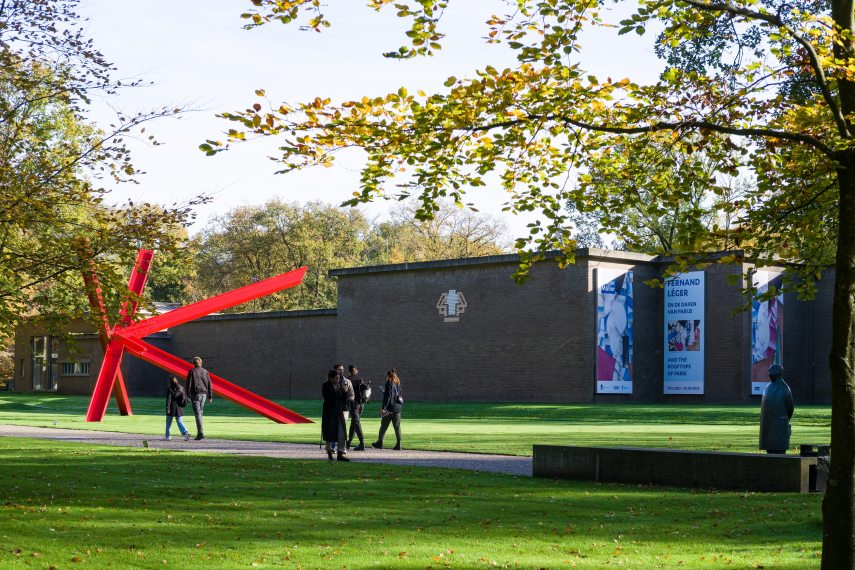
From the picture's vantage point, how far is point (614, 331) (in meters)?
46.3

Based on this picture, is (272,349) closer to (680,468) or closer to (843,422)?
(680,468)

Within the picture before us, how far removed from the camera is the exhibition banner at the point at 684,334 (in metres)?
46.2

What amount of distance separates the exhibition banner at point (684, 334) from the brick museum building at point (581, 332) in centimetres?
5

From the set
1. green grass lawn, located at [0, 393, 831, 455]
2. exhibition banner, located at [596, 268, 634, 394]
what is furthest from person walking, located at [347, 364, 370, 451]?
exhibition banner, located at [596, 268, 634, 394]

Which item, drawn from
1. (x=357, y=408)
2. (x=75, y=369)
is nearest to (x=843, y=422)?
(x=357, y=408)

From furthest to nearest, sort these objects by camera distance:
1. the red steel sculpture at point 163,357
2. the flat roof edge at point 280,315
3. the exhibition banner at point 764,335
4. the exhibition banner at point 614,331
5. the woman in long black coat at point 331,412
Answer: the flat roof edge at point 280,315 < the exhibition banner at point 614,331 < the exhibition banner at point 764,335 < the red steel sculpture at point 163,357 < the woman in long black coat at point 331,412

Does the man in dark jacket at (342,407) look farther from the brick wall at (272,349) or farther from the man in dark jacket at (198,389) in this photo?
the brick wall at (272,349)

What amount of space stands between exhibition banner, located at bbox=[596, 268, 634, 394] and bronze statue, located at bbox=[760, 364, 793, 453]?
29.2m

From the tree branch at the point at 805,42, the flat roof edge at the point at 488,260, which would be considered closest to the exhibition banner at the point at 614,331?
the flat roof edge at the point at 488,260

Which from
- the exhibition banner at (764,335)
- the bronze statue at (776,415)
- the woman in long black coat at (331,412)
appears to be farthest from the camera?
the exhibition banner at (764,335)

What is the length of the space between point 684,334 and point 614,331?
316 cm

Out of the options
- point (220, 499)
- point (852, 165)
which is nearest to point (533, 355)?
point (220, 499)

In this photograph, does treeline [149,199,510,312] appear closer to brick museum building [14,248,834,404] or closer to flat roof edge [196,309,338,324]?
flat roof edge [196,309,338,324]

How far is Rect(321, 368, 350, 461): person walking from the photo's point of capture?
60.6 feet
